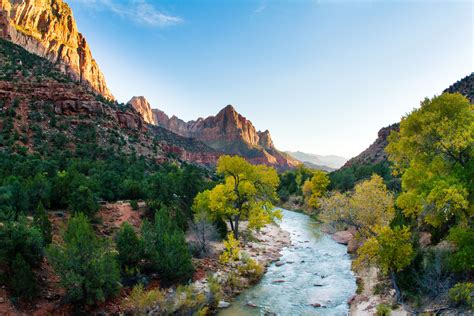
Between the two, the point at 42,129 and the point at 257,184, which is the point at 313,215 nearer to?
the point at 257,184

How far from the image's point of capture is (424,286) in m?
14.3

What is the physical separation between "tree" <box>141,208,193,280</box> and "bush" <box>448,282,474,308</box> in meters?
14.1

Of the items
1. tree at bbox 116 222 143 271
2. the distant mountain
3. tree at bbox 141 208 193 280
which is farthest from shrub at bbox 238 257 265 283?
the distant mountain

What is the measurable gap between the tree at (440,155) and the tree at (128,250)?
15.6 m

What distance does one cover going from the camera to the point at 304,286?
68.9ft

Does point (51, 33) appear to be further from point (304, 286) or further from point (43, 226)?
point (304, 286)

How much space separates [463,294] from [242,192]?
1798cm

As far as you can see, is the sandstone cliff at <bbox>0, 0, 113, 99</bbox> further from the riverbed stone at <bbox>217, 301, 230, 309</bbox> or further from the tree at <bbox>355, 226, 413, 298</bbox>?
the tree at <bbox>355, 226, 413, 298</bbox>

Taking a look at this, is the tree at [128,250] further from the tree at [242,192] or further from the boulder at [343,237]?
the boulder at [343,237]


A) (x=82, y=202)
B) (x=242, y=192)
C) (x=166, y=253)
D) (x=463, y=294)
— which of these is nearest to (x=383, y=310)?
(x=463, y=294)

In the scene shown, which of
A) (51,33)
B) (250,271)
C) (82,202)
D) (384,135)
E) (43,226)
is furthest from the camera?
(51,33)

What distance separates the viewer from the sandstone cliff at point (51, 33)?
314ft

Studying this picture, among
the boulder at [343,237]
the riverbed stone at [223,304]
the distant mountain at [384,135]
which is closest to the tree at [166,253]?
the riverbed stone at [223,304]

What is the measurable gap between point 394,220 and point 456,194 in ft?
30.9
